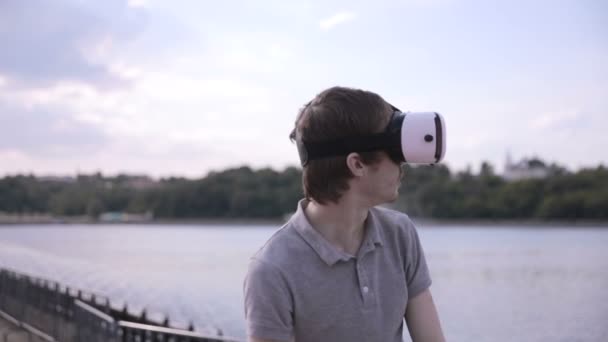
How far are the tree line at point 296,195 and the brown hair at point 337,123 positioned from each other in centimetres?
8641

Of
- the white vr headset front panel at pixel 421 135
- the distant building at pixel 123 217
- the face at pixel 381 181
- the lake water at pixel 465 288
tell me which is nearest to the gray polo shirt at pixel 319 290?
the face at pixel 381 181

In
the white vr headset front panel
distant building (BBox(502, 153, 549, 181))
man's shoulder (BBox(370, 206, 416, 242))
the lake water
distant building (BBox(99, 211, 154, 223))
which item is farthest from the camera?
distant building (BBox(502, 153, 549, 181))

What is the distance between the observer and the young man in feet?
6.31

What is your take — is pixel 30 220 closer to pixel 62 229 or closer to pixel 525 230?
pixel 62 229

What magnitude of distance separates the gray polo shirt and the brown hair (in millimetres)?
137

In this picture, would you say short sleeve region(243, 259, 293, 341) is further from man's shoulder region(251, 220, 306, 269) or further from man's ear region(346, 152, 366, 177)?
man's ear region(346, 152, 366, 177)

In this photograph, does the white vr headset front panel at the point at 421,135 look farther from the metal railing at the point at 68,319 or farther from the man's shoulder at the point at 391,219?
the metal railing at the point at 68,319

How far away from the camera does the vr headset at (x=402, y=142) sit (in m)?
1.88

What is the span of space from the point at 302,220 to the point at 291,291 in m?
0.20

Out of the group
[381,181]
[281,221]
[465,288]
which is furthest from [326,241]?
[281,221]

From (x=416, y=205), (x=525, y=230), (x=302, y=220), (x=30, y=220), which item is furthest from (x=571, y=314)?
(x=30, y=220)

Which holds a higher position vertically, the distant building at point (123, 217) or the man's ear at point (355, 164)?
the man's ear at point (355, 164)

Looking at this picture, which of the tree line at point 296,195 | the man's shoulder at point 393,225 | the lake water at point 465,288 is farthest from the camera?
the tree line at point 296,195

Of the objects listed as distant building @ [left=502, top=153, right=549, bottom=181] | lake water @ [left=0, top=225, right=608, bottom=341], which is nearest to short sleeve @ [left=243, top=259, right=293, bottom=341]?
lake water @ [left=0, top=225, right=608, bottom=341]
